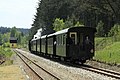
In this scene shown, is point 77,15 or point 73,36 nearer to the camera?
point 73,36

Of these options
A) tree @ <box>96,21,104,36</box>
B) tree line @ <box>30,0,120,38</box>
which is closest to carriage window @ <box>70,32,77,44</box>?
tree line @ <box>30,0,120,38</box>

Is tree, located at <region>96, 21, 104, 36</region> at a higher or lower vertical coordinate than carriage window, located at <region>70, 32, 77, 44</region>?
higher

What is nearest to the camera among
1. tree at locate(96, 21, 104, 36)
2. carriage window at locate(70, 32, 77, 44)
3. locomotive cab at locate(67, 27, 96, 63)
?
locomotive cab at locate(67, 27, 96, 63)

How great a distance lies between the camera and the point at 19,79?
1917 centimetres

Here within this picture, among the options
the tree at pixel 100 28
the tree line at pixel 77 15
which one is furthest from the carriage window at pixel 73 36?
the tree at pixel 100 28

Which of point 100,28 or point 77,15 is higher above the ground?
point 77,15

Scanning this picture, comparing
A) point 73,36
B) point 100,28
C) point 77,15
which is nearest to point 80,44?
point 73,36

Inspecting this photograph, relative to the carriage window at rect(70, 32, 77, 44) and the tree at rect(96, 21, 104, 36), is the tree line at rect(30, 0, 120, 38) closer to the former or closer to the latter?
the tree at rect(96, 21, 104, 36)

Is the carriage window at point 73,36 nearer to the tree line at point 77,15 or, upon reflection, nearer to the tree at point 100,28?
the tree line at point 77,15

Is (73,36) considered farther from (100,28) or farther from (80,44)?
(100,28)

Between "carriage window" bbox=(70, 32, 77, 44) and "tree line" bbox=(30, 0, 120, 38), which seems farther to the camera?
"tree line" bbox=(30, 0, 120, 38)

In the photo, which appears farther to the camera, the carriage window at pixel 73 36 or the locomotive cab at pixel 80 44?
the carriage window at pixel 73 36

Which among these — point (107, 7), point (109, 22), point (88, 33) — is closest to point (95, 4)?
point (107, 7)

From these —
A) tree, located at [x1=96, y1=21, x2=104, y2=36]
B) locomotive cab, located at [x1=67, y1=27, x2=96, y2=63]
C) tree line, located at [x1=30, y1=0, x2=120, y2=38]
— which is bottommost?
locomotive cab, located at [x1=67, y1=27, x2=96, y2=63]
